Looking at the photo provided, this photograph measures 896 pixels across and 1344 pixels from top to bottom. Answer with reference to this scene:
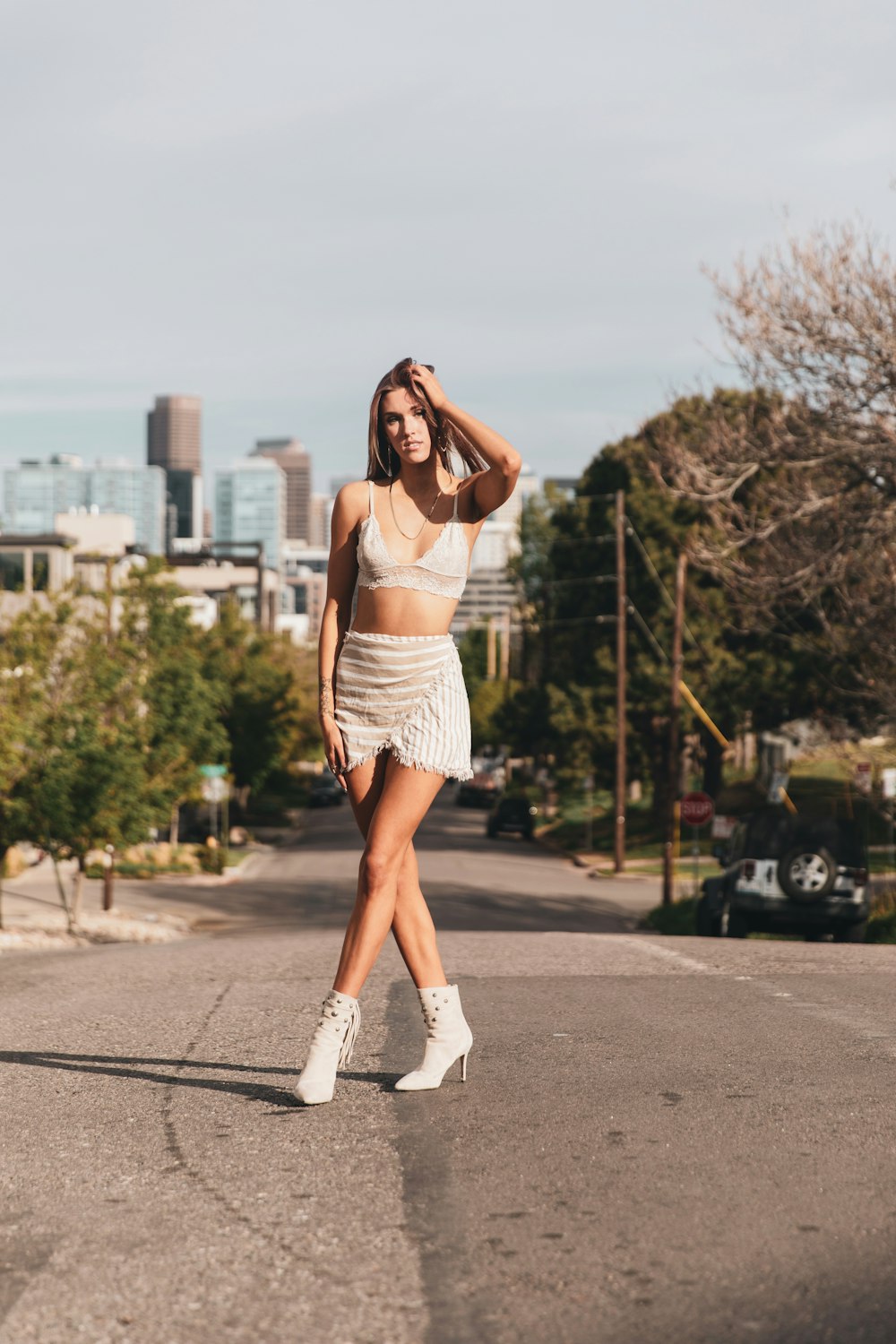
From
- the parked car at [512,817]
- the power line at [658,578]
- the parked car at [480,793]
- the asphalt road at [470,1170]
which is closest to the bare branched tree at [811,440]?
the asphalt road at [470,1170]

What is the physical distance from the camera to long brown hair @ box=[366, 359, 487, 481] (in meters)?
5.04

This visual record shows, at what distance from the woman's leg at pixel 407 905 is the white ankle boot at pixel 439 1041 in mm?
74

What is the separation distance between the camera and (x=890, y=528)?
23203mm

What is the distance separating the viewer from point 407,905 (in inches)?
199

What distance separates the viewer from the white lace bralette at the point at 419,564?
4.99m

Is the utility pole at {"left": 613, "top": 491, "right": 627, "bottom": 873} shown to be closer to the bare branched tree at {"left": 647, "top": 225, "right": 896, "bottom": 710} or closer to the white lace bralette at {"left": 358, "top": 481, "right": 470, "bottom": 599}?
the bare branched tree at {"left": 647, "top": 225, "right": 896, "bottom": 710}

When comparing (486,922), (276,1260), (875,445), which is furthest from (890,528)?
(276,1260)

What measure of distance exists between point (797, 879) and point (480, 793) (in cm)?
6269

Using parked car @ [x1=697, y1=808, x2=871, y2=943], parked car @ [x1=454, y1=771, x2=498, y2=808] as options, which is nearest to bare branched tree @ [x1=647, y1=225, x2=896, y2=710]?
parked car @ [x1=697, y1=808, x2=871, y2=943]

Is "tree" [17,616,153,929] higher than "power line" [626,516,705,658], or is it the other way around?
"power line" [626,516,705,658]

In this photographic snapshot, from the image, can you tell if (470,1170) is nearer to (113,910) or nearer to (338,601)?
(338,601)

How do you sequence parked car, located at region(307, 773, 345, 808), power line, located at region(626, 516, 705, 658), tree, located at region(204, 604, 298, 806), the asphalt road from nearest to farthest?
the asphalt road → power line, located at region(626, 516, 705, 658) → tree, located at region(204, 604, 298, 806) → parked car, located at region(307, 773, 345, 808)

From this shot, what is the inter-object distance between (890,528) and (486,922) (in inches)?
405

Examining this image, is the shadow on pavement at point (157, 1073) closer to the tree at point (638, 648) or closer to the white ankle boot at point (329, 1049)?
the white ankle boot at point (329, 1049)
